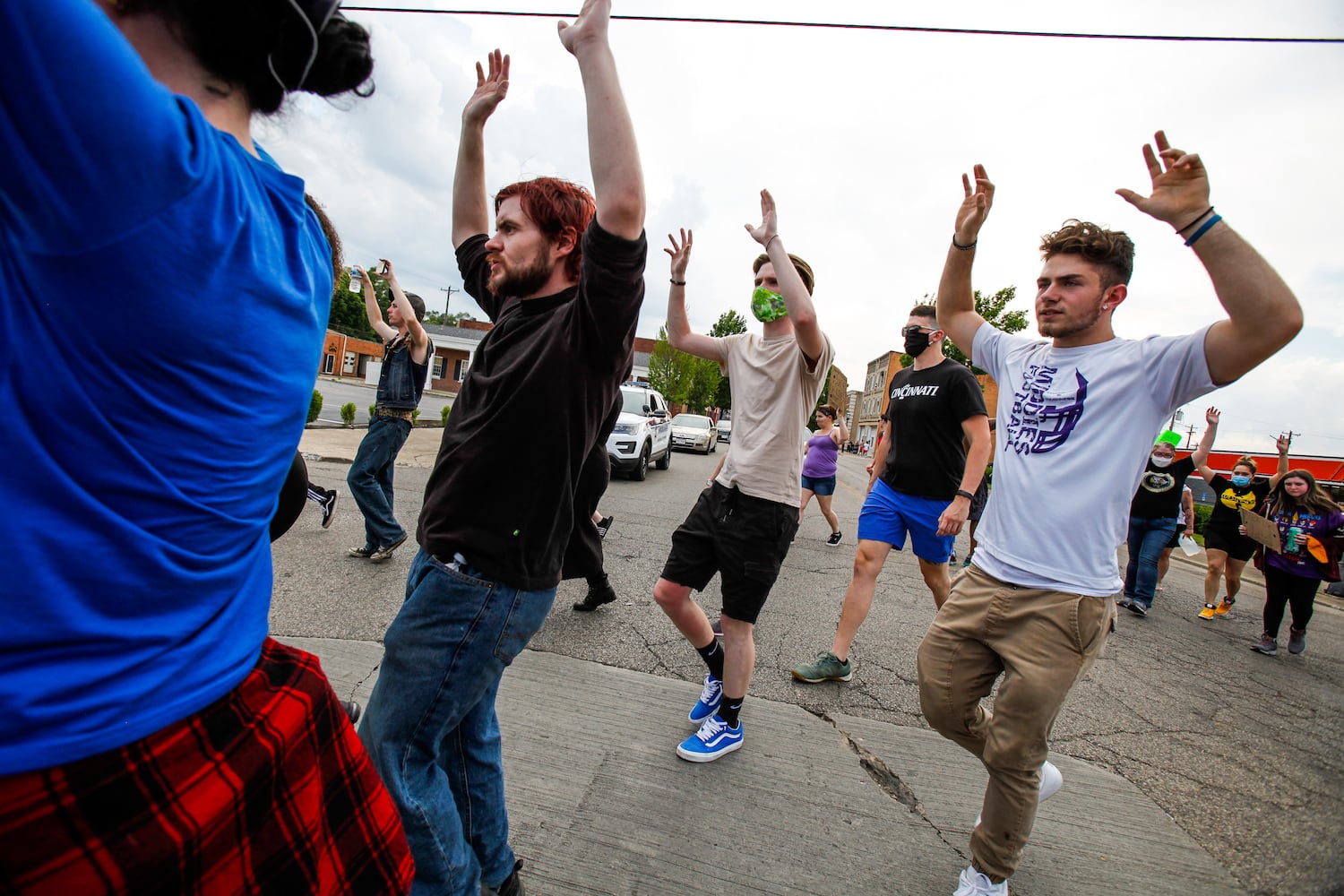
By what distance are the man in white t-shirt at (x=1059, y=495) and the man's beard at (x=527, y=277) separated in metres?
1.68

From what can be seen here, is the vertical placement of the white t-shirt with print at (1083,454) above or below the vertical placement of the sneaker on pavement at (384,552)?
above

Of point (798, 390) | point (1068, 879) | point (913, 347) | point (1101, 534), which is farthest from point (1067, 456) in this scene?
point (913, 347)

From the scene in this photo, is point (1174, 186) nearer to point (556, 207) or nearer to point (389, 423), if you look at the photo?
point (556, 207)

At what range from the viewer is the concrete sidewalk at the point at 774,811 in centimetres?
205

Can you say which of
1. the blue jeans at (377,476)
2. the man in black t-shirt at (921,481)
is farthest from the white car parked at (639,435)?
the man in black t-shirt at (921,481)

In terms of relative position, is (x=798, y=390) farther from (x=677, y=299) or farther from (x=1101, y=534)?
(x=1101, y=534)

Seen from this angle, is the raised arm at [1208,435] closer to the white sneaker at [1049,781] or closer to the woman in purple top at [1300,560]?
the woman in purple top at [1300,560]

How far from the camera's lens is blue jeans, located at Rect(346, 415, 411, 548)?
15.1 feet

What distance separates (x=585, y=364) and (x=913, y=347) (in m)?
3.09

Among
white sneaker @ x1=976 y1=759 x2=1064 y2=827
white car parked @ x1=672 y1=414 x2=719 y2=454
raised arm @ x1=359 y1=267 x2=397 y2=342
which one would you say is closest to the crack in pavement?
white sneaker @ x1=976 y1=759 x2=1064 y2=827

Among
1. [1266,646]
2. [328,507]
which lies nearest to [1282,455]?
[1266,646]

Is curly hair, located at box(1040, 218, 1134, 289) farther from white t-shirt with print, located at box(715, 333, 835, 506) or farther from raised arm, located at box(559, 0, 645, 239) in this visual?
raised arm, located at box(559, 0, 645, 239)

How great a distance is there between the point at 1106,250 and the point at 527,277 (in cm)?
191

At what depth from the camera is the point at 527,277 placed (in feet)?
5.12
